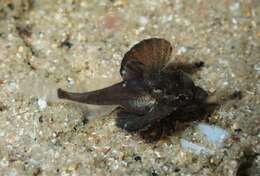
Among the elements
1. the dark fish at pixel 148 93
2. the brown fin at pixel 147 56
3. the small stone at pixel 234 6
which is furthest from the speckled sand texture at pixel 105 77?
the brown fin at pixel 147 56

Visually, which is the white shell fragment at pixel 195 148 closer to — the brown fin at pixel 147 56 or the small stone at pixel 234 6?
the brown fin at pixel 147 56

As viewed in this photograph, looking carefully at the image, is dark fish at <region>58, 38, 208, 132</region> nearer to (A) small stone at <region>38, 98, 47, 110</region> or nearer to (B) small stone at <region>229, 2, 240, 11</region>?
(A) small stone at <region>38, 98, 47, 110</region>

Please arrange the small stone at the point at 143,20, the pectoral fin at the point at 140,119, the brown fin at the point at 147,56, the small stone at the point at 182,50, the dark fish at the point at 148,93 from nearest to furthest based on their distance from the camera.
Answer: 1. the pectoral fin at the point at 140,119
2. the dark fish at the point at 148,93
3. the brown fin at the point at 147,56
4. the small stone at the point at 182,50
5. the small stone at the point at 143,20

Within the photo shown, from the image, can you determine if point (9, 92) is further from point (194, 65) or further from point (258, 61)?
point (258, 61)

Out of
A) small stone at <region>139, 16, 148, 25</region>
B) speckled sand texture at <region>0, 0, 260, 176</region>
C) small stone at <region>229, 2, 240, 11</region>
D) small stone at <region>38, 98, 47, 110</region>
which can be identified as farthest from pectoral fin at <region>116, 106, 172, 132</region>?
small stone at <region>229, 2, 240, 11</region>

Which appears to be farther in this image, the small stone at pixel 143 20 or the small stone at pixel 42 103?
the small stone at pixel 143 20

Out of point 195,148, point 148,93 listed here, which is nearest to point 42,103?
point 148,93

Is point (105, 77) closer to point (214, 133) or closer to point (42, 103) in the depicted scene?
point (42, 103)
